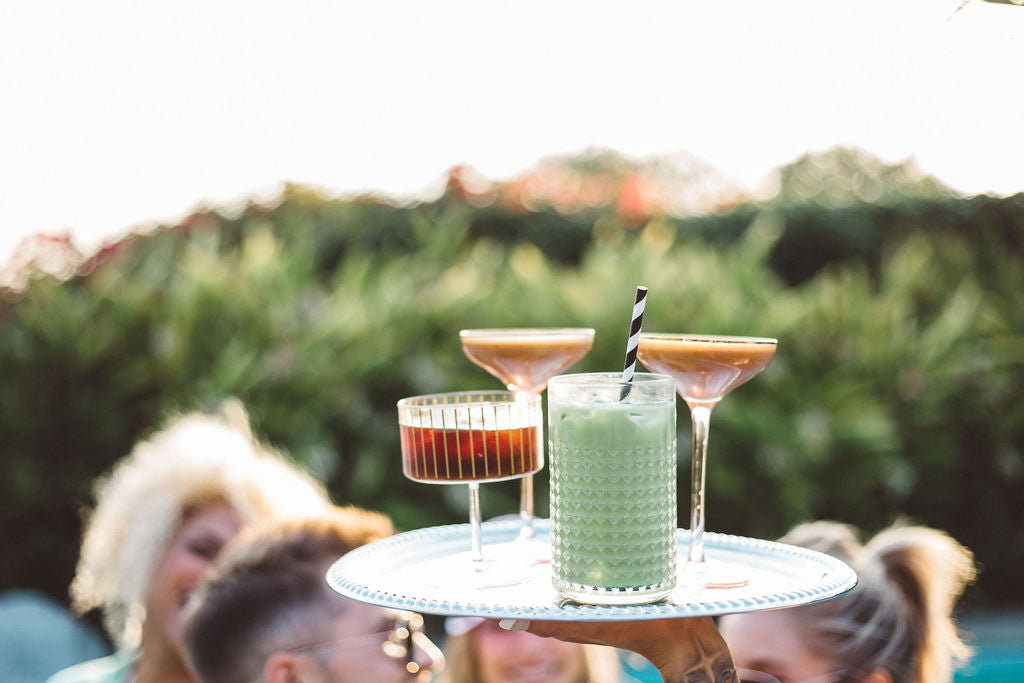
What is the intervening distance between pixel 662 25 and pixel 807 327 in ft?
5.81

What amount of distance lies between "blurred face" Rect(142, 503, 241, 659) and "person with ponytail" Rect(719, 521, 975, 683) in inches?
66.5

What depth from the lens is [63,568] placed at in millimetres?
4844

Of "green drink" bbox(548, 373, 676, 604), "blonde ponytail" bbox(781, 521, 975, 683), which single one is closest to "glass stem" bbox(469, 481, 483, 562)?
"green drink" bbox(548, 373, 676, 604)

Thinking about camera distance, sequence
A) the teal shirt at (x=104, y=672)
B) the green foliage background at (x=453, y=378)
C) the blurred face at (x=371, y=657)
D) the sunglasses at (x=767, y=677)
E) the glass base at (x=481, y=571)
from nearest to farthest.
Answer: the glass base at (x=481, y=571)
the blurred face at (x=371, y=657)
the sunglasses at (x=767, y=677)
the teal shirt at (x=104, y=672)
the green foliage background at (x=453, y=378)

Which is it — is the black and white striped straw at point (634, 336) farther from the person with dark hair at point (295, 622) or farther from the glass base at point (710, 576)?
the person with dark hair at point (295, 622)

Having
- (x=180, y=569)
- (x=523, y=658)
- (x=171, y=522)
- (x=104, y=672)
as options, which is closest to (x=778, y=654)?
(x=523, y=658)

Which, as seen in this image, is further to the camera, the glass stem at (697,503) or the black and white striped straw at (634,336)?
the glass stem at (697,503)

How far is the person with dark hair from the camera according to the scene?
227 cm

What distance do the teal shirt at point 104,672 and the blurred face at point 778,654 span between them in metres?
2.11

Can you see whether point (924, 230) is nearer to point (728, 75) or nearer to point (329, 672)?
point (728, 75)

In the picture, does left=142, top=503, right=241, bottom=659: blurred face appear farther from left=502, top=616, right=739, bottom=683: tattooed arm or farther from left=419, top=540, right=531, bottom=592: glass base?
left=502, top=616, right=739, bottom=683: tattooed arm

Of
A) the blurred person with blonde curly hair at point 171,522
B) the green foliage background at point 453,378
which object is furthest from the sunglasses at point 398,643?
the green foliage background at point 453,378

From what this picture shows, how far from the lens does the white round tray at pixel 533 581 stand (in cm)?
143

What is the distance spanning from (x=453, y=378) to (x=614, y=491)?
3.29 meters
